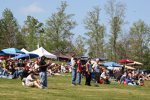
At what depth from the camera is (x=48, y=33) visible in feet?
304

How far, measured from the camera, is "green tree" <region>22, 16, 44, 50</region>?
10605 centimetres

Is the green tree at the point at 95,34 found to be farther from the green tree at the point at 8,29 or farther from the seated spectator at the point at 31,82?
the seated spectator at the point at 31,82

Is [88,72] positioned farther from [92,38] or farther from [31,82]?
[92,38]

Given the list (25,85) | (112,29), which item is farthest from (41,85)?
(112,29)

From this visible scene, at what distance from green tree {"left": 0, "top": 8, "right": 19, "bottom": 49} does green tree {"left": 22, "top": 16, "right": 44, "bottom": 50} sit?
464 centimetres

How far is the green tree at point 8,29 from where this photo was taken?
331 feet

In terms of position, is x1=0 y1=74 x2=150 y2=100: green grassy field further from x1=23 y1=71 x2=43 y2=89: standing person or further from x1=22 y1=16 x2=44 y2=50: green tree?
x1=22 y1=16 x2=44 y2=50: green tree

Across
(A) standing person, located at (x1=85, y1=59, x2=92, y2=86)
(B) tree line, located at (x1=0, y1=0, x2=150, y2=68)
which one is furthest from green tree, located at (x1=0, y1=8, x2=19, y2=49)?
(A) standing person, located at (x1=85, y1=59, x2=92, y2=86)

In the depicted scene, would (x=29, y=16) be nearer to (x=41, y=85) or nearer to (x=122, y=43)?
(x=122, y=43)

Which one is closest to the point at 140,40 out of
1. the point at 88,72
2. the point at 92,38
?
the point at 92,38

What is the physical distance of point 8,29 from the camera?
10119 centimetres

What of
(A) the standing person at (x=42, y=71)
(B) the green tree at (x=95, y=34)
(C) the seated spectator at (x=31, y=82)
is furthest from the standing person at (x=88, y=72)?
(B) the green tree at (x=95, y=34)

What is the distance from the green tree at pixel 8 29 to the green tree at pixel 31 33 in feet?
15.2

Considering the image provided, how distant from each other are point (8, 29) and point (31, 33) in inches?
384
